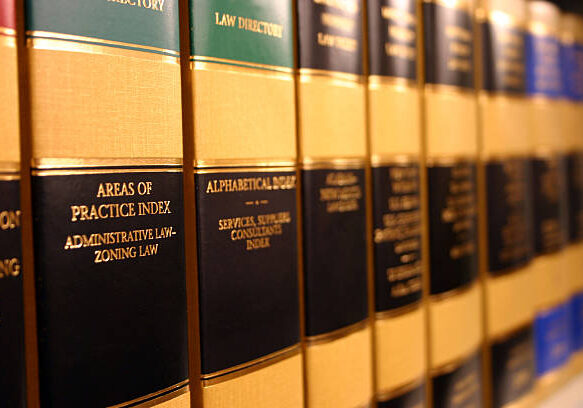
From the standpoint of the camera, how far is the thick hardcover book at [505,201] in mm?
631

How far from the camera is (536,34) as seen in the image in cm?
70

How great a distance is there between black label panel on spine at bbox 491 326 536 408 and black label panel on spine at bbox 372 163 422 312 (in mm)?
201

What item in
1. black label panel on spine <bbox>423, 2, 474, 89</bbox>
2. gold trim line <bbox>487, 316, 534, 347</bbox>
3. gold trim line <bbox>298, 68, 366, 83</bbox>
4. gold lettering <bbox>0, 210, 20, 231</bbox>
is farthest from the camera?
gold trim line <bbox>487, 316, 534, 347</bbox>

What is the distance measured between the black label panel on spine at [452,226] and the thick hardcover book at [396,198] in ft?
0.09

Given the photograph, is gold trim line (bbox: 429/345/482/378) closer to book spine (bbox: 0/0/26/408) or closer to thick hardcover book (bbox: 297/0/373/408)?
thick hardcover book (bbox: 297/0/373/408)

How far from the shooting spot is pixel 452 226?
58cm

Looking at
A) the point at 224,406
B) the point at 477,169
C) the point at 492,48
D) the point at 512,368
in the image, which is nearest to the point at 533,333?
the point at 512,368

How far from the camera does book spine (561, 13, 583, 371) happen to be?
78 cm

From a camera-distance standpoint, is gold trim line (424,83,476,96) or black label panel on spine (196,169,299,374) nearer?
black label panel on spine (196,169,299,374)

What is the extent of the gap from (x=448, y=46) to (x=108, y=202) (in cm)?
41

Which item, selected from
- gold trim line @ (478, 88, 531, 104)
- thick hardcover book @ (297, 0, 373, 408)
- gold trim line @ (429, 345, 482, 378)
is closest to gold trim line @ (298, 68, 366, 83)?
thick hardcover book @ (297, 0, 373, 408)

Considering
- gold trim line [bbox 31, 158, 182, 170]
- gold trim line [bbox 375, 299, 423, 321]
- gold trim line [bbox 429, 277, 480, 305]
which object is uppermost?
gold trim line [bbox 31, 158, 182, 170]

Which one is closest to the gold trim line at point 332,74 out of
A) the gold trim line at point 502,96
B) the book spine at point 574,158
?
the gold trim line at point 502,96

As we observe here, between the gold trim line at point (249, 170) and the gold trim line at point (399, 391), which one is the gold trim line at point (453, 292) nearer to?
the gold trim line at point (399, 391)
